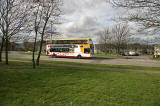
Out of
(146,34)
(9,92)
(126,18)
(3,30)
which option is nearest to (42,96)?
(9,92)

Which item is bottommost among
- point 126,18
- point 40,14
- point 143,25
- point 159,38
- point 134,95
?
point 134,95

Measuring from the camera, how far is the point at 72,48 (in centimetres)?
2183

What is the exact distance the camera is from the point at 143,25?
17.6 feet

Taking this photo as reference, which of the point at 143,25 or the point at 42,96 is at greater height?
the point at 143,25

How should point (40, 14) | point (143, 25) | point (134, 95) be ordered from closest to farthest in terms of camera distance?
1. point (134, 95)
2. point (143, 25)
3. point (40, 14)

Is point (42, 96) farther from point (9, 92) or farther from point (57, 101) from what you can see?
point (9, 92)

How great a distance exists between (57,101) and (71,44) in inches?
741

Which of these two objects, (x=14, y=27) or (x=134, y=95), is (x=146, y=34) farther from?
(x=14, y=27)

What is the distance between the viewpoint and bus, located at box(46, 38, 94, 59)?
69.0 feet

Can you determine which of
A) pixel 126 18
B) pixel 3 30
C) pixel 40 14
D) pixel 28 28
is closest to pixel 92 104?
pixel 126 18

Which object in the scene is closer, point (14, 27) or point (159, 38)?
point (159, 38)

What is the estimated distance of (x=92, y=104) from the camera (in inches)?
125

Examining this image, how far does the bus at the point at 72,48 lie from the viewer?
2103cm

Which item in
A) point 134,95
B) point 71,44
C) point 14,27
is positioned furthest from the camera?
point 71,44
